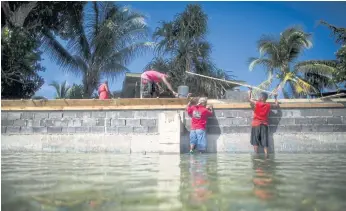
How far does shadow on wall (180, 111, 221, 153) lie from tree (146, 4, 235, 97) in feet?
29.7

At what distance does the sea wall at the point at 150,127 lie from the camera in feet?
24.3

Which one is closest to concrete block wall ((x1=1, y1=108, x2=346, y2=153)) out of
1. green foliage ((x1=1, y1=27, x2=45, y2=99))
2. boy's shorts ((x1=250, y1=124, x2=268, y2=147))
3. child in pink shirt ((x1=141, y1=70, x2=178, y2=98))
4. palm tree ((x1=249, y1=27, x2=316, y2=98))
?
boy's shorts ((x1=250, y1=124, x2=268, y2=147))

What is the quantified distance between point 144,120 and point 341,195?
599 cm

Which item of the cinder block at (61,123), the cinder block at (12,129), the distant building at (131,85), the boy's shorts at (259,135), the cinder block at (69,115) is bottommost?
the boy's shorts at (259,135)

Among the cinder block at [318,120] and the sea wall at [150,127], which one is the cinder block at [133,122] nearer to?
the sea wall at [150,127]

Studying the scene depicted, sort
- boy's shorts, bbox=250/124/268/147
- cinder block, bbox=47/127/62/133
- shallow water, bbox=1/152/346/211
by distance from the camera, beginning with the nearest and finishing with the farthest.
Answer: shallow water, bbox=1/152/346/211 < boy's shorts, bbox=250/124/268/147 < cinder block, bbox=47/127/62/133

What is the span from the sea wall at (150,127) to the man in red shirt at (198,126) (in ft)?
1.02

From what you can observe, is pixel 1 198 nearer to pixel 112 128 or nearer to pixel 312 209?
pixel 312 209

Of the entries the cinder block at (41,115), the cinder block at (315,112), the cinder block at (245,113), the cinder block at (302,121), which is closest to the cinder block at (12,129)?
the cinder block at (41,115)

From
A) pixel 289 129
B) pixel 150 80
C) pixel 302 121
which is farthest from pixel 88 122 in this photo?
pixel 302 121

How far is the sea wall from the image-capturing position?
24.3ft

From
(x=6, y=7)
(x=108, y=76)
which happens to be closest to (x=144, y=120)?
(x=6, y=7)

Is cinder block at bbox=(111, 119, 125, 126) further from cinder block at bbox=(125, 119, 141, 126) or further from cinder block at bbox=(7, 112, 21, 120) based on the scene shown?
cinder block at bbox=(7, 112, 21, 120)

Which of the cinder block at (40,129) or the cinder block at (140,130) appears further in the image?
the cinder block at (40,129)
